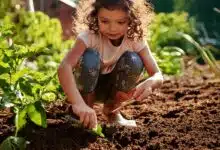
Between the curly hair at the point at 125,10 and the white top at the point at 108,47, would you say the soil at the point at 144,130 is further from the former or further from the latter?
the curly hair at the point at 125,10

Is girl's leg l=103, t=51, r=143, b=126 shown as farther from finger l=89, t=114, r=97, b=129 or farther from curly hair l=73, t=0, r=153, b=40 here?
finger l=89, t=114, r=97, b=129

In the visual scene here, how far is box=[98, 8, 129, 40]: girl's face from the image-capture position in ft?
7.63

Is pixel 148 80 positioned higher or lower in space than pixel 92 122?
higher

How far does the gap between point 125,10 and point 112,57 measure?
0.84 feet

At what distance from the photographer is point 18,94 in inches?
91.9

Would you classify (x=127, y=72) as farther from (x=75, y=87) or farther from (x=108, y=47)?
(x=75, y=87)

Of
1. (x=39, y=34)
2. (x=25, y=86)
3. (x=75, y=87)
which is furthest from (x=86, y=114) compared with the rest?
(x=39, y=34)

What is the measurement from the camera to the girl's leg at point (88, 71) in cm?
239

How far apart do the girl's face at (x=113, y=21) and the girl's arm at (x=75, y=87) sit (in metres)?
0.12

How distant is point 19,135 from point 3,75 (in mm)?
270

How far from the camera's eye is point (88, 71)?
241 cm

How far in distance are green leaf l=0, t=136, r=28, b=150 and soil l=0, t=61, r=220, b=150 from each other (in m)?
0.11

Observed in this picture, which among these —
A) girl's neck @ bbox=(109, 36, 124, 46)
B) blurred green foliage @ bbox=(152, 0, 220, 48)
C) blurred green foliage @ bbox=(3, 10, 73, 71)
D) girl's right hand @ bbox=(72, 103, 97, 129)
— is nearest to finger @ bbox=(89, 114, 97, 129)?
girl's right hand @ bbox=(72, 103, 97, 129)

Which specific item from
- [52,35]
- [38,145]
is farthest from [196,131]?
[52,35]
